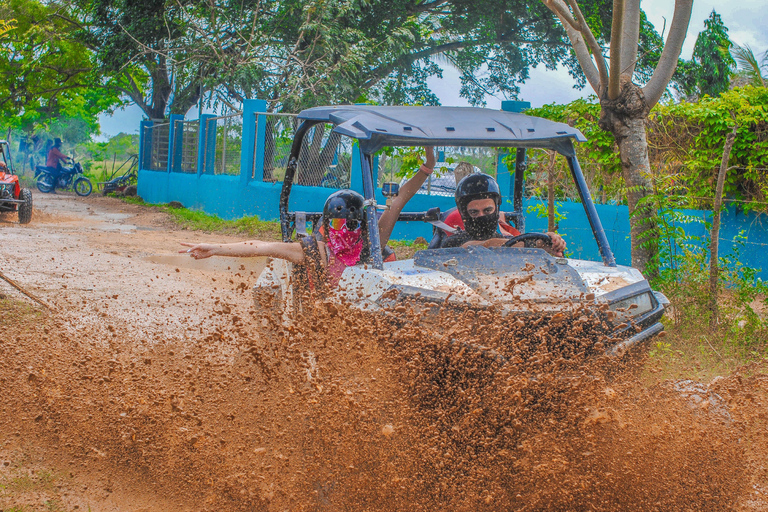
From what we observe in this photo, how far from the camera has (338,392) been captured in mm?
3189

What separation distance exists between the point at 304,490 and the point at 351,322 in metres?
0.76

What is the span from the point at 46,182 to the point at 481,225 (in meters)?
26.3

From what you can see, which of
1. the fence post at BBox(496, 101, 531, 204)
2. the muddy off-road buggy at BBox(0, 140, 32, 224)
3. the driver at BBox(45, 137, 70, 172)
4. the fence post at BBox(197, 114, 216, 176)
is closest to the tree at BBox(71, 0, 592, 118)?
the fence post at BBox(197, 114, 216, 176)

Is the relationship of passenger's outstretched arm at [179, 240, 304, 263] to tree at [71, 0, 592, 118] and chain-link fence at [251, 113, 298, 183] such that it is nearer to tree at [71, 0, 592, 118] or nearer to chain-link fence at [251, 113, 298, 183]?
chain-link fence at [251, 113, 298, 183]

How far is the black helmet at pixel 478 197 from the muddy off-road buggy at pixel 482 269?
7.8 inches

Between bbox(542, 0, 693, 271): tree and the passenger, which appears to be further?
bbox(542, 0, 693, 271): tree

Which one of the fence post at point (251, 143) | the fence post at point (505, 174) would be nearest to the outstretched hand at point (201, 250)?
the fence post at point (505, 174)

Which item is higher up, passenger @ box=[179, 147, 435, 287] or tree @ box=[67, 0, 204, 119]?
tree @ box=[67, 0, 204, 119]

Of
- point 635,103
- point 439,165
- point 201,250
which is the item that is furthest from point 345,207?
point 439,165

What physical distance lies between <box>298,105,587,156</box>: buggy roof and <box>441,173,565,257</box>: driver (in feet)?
0.80

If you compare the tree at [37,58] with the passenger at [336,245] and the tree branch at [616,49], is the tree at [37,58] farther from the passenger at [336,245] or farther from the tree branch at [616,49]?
the passenger at [336,245]

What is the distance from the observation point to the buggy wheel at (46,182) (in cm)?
2655

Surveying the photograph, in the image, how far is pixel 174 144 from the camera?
21.9 meters

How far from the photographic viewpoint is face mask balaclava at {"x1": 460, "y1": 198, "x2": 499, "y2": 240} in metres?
4.11
